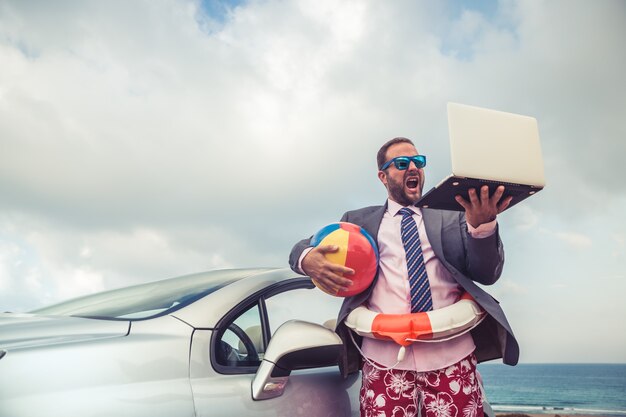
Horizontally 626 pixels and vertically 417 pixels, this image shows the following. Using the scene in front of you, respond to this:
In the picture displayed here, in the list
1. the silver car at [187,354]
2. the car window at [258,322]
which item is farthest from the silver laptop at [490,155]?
the car window at [258,322]

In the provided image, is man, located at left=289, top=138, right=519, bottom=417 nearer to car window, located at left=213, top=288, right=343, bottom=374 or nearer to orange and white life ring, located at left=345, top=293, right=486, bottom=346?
orange and white life ring, located at left=345, top=293, right=486, bottom=346

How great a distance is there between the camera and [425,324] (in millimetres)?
1958

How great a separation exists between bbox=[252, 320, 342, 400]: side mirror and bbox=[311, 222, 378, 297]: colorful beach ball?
25cm

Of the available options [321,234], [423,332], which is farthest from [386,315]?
[321,234]

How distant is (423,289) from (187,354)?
1080 mm

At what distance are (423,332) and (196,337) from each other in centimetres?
96

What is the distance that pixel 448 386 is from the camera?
6.52 ft

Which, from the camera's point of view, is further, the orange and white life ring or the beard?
the beard

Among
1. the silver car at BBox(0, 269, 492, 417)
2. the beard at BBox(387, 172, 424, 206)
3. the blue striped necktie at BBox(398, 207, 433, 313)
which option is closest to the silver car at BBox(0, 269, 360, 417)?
the silver car at BBox(0, 269, 492, 417)

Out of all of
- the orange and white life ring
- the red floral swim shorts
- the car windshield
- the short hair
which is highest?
the short hair

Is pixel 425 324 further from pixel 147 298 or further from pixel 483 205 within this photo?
pixel 147 298

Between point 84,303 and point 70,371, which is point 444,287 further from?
point 84,303

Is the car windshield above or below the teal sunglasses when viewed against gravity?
below

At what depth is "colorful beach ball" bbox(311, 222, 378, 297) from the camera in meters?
2.06
